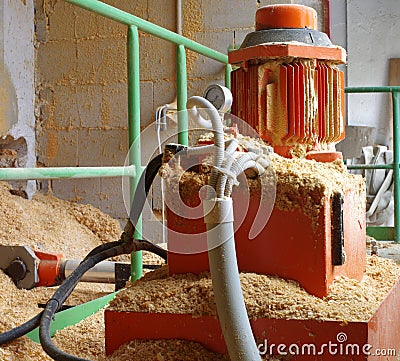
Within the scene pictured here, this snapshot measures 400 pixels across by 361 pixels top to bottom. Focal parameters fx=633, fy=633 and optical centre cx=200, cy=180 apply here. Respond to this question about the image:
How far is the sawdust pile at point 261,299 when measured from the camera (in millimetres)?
1227

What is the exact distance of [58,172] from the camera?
1.51 meters

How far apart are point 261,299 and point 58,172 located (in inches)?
23.0

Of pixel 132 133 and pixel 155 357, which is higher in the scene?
pixel 132 133

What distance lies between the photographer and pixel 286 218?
4.36ft

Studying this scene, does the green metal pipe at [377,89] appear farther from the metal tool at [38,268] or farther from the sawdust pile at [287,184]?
the sawdust pile at [287,184]

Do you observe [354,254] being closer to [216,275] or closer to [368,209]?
[216,275]

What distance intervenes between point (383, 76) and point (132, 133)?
3.79 metres

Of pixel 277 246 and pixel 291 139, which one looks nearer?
pixel 277 246

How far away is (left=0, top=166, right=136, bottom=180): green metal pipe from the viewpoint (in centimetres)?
134

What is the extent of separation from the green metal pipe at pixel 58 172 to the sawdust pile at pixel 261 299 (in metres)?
0.33

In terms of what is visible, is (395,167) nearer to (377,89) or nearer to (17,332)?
(377,89)

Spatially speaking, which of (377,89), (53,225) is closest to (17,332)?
(53,225)

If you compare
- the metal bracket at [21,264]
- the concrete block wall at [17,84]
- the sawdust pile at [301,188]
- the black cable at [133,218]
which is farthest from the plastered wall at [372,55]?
the sawdust pile at [301,188]

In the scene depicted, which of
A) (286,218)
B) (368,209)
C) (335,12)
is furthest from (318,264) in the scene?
(335,12)
